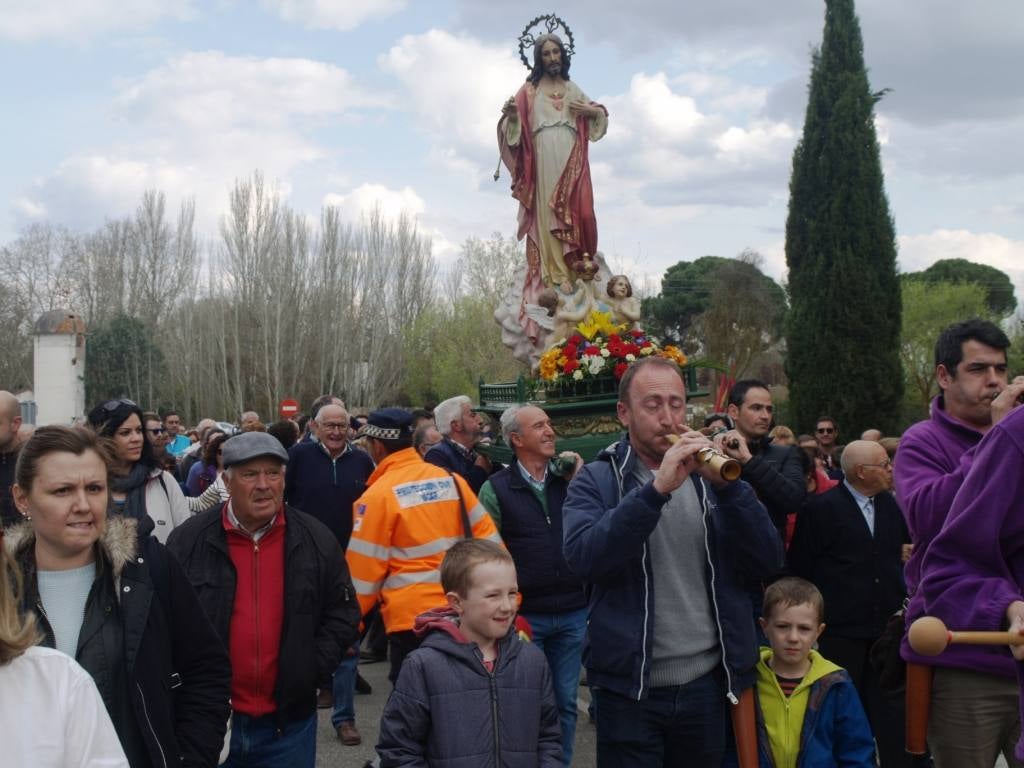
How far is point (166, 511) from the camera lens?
18.1ft

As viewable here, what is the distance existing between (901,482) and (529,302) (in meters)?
9.02

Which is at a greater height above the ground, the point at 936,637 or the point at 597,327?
the point at 597,327

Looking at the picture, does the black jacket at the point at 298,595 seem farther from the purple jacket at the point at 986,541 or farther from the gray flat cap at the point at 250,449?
the purple jacket at the point at 986,541

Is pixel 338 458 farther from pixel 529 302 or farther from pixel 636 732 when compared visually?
pixel 529 302

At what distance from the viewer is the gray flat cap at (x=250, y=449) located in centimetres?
398

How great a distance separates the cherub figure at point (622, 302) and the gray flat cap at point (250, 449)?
26.1 feet

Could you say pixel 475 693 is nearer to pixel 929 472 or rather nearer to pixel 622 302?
pixel 929 472

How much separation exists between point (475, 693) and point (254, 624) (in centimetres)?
95

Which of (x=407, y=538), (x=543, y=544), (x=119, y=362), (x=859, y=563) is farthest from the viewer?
(x=119, y=362)

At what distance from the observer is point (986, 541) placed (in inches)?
117

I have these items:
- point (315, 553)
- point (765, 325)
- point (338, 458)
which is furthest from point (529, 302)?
point (765, 325)

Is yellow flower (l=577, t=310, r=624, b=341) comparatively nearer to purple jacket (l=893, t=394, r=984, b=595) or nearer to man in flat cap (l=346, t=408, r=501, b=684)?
man in flat cap (l=346, t=408, r=501, b=684)

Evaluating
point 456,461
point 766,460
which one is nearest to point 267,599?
point 766,460

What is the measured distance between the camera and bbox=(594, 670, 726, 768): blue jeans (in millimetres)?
3490
